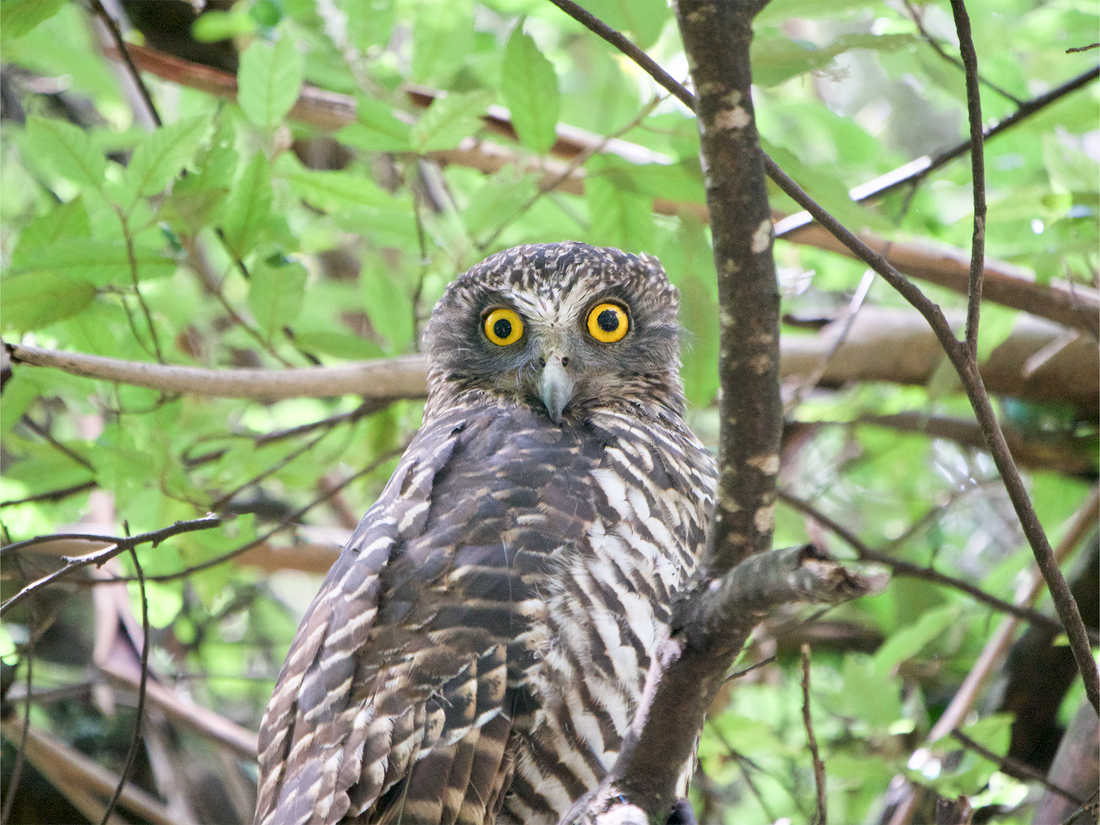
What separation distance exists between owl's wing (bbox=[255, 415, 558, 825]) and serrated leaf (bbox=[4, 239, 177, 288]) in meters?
0.82

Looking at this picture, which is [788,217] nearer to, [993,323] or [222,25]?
[993,323]

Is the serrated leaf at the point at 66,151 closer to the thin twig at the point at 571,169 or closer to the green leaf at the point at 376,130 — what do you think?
the green leaf at the point at 376,130

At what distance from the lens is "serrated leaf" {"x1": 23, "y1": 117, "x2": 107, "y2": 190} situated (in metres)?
2.20

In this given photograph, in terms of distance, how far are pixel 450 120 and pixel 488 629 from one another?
1094 mm

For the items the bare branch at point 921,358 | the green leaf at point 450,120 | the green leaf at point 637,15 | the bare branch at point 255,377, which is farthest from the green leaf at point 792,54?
the bare branch at point 921,358

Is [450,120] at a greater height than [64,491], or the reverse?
[450,120]

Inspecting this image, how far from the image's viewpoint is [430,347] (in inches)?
102

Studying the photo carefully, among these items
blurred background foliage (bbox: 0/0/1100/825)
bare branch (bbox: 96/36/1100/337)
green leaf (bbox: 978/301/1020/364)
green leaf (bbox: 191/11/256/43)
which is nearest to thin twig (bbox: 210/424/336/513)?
blurred background foliage (bbox: 0/0/1100/825)

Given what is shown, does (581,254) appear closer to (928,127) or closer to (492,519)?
(492,519)

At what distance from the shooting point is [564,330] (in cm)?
235

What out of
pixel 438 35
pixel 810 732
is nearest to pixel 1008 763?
pixel 810 732

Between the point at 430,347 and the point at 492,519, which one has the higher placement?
the point at 430,347

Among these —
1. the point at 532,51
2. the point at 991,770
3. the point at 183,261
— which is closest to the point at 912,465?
the point at 991,770

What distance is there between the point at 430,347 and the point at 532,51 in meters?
0.77
